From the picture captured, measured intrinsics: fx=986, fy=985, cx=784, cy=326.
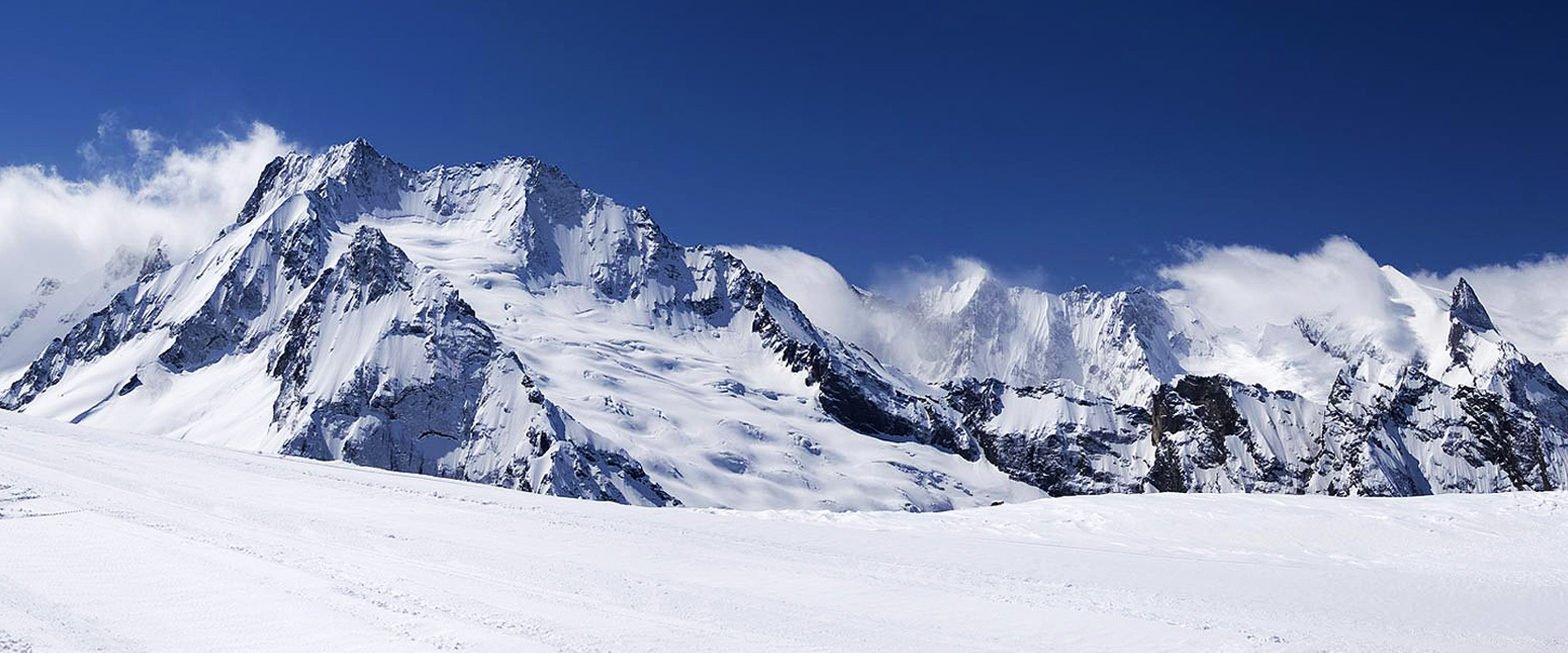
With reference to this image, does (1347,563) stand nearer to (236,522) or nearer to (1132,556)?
(1132,556)

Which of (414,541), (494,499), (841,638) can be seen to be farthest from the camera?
(494,499)

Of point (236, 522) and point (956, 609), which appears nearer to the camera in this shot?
point (956, 609)

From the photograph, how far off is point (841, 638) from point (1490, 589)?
17.7 metres

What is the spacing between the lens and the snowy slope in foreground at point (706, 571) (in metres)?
14.7

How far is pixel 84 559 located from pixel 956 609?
603 inches

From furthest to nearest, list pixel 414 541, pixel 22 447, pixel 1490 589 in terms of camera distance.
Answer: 1. pixel 22 447
2. pixel 1490 589
3. pixel 414 541

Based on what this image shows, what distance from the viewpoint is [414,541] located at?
2131 centimetres

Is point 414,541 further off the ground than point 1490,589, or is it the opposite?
point 1490,589

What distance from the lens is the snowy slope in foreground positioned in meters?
14.7

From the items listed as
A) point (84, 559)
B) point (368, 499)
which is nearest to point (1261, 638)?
point (84, 559)

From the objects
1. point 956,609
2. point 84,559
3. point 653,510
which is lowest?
point 84,559

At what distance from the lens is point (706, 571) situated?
20.6 meters

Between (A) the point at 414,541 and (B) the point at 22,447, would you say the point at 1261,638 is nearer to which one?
(A) the point at 414,541

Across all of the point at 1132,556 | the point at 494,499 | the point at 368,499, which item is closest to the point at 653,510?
the point at 494,499
